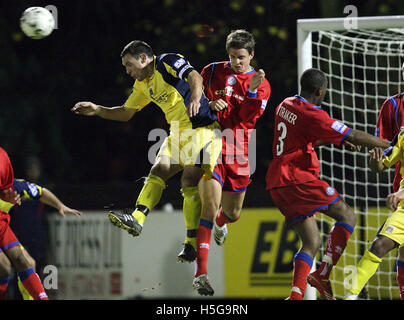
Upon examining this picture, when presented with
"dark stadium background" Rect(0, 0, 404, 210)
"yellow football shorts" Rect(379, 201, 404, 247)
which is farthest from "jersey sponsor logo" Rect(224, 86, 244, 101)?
"dark stadium background" Rect(0, 0, 404, 210)

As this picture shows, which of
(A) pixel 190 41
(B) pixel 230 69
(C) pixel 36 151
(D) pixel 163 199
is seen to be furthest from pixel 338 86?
(B) pixel 230 69

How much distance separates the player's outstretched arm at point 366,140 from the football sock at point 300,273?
2.63 ft

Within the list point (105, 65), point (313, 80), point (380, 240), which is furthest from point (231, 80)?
point (105, 65)

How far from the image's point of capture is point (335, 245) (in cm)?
532

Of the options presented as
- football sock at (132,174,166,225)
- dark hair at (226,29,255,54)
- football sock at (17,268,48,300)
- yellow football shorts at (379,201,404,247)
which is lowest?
football sock at (17,268,48,300)

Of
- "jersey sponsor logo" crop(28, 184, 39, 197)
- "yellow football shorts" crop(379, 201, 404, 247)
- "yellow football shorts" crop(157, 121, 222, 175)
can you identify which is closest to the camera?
"yellow football shorts" crop(379, 201, 404, 247)

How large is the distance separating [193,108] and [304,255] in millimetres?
1198

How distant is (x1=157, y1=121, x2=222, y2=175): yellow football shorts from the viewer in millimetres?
5391

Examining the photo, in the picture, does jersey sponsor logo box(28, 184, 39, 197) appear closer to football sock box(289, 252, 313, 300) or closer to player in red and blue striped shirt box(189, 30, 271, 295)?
player in red and blue striped shirt box(189, 30, 271, 295)

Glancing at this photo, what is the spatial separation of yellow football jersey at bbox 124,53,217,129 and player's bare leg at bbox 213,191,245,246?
648mm

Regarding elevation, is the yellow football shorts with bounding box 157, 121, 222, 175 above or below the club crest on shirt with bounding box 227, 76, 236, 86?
below

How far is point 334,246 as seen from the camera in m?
5.33

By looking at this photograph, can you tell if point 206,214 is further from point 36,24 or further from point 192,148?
point 36,24

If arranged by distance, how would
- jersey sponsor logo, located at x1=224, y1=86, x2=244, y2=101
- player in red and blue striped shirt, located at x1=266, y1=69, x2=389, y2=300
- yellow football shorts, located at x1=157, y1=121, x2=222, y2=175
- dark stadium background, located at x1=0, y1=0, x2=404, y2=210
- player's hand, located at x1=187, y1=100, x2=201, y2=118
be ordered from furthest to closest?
dark stadium background, located at x1=0, y1=0, x2=404, y2=210
jersey sponsor logo, located at x1=224, y1=86, x2=244, y2=101
yellow football shorts, located at x1=157, y1=121, x2=222, y2=175
player in red and blue striped shirt, located at x1=266, y1=69, x2=389, y2=300
player's hand, located at x1=187, y1=100, x2=201, y2=118
